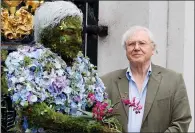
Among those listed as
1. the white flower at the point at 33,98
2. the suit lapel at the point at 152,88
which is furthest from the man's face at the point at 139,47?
the white flower at the point at 33,98

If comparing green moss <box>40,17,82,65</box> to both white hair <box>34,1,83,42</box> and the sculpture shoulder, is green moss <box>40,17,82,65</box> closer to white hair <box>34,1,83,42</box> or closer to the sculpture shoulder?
white hair <box>34,1,83,42</box>

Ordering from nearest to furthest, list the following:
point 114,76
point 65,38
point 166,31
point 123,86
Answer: point 65,38 → point 123,86 → point 114,76 → point 166,31

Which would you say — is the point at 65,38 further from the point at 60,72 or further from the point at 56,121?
the point at 56,121

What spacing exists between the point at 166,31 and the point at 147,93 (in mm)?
1381

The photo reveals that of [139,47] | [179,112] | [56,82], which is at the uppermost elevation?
[139,47]

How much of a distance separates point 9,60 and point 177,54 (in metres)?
3.01

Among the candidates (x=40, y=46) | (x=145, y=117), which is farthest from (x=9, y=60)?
(x=145, y=117)

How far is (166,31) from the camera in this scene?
6441 millimetres

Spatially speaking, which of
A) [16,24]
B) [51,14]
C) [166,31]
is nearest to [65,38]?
[51,14]

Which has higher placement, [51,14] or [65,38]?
[51,14]

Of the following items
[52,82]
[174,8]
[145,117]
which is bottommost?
[145,117]

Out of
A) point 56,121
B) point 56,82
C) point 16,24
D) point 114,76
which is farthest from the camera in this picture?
point 16,24

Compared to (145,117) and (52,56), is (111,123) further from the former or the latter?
(145,117)

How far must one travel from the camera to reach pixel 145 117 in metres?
5.14
